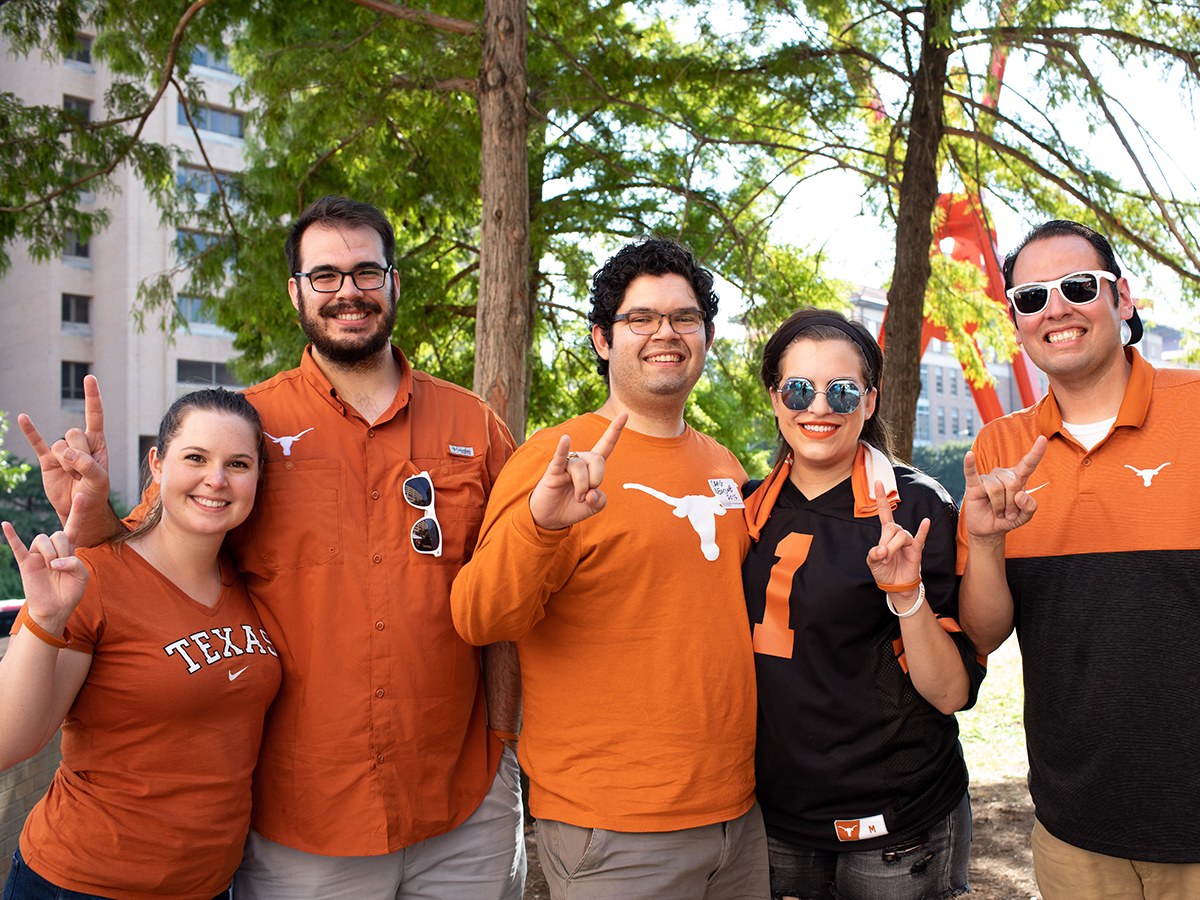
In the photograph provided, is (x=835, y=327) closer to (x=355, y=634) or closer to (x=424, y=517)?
(x=424, y=517)

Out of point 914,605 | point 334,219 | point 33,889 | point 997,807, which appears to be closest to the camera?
point 33,889

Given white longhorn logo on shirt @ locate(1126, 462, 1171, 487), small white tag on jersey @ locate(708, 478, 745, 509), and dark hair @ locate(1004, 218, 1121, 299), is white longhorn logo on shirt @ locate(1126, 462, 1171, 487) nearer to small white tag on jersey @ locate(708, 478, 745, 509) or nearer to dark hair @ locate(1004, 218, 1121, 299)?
dark hair @ locate(1004, 218, 1121, 299)

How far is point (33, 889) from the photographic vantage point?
222cm

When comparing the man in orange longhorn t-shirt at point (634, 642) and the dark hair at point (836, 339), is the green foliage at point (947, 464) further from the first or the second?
the man in orange longhorn t-shirt at point (634, 642)

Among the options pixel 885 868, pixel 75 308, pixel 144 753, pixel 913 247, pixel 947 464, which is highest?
pixel 75 308

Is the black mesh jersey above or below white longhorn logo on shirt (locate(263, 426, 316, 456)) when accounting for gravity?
below

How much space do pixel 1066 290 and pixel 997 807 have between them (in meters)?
5.16

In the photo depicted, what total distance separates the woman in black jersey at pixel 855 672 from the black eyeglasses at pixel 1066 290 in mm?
482

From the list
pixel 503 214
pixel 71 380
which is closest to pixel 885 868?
pixel 503 214

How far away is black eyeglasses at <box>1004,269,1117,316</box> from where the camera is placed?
2.50 m

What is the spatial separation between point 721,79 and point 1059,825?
6163 millimetres

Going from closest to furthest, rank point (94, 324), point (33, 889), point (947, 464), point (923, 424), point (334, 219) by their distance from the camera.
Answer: point (33, 889) < point (334, 219) < point (94, 324) < point (947, 464) < point (923, 424)

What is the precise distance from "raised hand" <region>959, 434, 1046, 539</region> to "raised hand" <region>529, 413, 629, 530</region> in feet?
3.02

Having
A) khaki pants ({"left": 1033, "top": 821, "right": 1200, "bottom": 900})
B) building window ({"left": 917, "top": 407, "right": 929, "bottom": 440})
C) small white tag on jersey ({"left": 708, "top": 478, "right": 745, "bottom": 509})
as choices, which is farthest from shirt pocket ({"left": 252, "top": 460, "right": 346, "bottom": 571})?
building window ({"left": 917, "top": 407, "right": 929, "bottom": 440})
